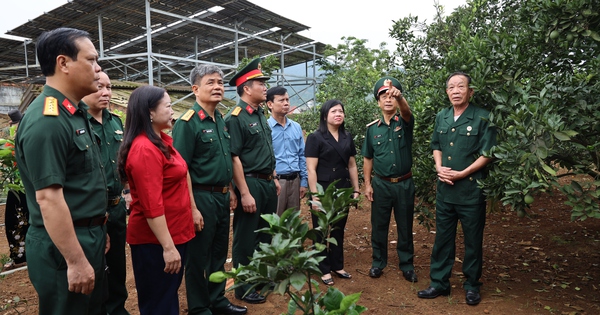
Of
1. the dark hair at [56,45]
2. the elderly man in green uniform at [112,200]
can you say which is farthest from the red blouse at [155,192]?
the dark hair at [56,45]

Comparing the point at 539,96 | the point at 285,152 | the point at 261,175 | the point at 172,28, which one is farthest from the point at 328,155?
the point at 172,28

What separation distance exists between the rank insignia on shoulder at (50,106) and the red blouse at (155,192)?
0.59m

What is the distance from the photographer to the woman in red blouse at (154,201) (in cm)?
221

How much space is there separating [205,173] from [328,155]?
1334 millimetres

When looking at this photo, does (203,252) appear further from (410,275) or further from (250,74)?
(410,275)

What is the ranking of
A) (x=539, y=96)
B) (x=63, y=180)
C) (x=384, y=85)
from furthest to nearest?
(x=384, y=85) → (x=539, y=96) → (x=63, y=180)

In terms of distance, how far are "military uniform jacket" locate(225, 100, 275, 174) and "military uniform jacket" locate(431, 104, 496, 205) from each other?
1.48 m

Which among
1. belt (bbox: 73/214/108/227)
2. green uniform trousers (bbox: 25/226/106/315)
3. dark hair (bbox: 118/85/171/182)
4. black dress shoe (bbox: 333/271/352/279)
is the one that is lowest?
black dress shoe (bbox: 333/271/352/279)

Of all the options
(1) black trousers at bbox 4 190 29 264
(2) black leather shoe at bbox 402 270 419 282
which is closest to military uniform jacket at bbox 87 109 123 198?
(1) black trousers at bbox 4 190 29 264

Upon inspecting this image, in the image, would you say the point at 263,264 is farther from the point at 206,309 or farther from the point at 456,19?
the point at 456,19

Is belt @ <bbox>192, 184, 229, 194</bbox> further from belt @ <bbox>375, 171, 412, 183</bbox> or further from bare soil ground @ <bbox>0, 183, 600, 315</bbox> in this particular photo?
belt @ <bbox>375, 171, 412, 183</bbox>

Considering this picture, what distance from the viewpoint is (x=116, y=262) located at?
2904 millimetres

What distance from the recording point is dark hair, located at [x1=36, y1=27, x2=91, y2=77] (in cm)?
169

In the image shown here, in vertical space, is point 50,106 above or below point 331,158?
above
